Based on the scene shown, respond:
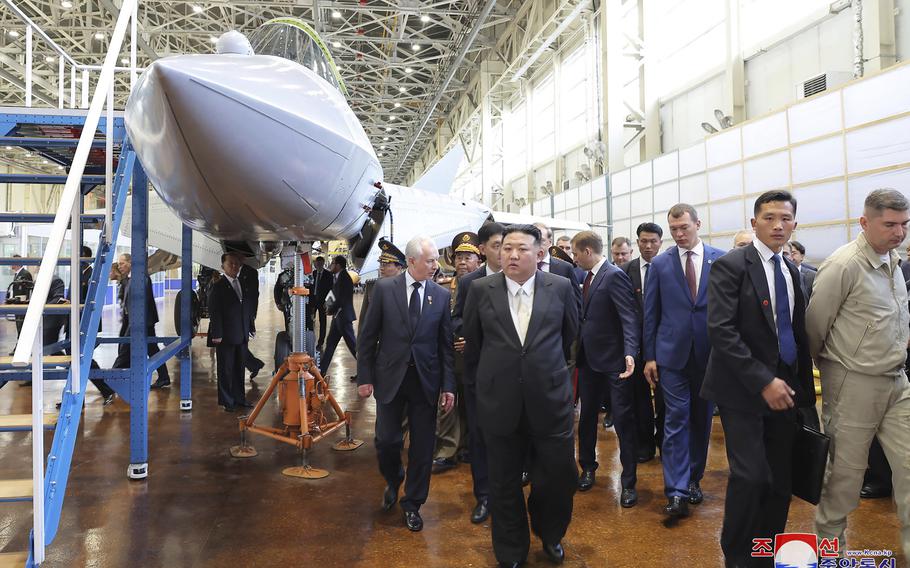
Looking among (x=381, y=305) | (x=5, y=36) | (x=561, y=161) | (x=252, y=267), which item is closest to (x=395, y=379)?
(x=381, y=305)

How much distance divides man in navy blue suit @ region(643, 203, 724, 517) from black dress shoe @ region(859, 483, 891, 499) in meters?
1.04

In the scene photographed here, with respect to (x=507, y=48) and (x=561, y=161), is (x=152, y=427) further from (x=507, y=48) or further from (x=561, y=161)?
(x=507, y=48)

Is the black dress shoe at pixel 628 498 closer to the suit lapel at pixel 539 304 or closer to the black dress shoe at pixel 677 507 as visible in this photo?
the black dress shoe at pixel 677 507

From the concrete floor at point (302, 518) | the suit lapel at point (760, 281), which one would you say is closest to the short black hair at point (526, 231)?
the suit lapel at point (760, 281)

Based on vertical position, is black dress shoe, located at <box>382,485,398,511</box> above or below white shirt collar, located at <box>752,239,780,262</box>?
below

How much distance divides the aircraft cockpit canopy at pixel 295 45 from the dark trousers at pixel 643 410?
11.3 feet

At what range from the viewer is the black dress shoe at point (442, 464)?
14.5 feet

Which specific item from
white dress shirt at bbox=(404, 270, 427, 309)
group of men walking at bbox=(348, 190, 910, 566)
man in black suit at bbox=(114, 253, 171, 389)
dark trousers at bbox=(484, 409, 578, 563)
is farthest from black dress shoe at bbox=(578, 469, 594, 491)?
man in black suit at bbox=(114, 253, 171, 389)

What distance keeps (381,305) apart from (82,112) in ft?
9.31

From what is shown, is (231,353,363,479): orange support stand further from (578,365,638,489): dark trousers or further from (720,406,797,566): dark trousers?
(720,406,797,566): dark trousers

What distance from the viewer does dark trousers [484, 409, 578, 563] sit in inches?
109

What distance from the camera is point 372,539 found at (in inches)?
124

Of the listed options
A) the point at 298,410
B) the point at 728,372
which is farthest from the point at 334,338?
the point at 728,372

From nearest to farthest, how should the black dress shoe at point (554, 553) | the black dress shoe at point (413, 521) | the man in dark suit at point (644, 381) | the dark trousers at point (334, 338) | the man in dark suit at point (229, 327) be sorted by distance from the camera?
1. the black dress shoe at point (554, 553)
2. the black dress shoe at point (413, 521)
3. the man in dark suit at point (644, 381)
4. the man in dark suit at point (229, 327)
5. the dark trousers at point (334, 338)
